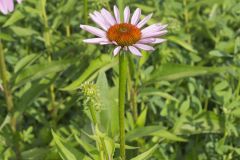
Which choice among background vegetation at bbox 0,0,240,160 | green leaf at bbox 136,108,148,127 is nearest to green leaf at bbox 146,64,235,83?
background vegetation at bbox 0,0,240,160

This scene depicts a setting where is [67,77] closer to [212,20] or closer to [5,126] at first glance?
[5,126]

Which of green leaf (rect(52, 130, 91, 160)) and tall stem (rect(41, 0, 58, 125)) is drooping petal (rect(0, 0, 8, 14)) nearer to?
green leaf (rect(52, 130, 91, 160))

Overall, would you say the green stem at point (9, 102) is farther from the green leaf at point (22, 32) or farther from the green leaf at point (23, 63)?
the green leaf at point (22, 32)

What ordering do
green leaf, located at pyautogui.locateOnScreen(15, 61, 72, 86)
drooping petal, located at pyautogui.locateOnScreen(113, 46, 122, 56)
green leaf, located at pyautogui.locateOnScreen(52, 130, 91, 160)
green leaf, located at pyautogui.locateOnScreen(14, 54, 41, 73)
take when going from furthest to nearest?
green leaf, located at pyautogui.locateOnScreen(14, 54, 41, 73)
green leaf, located at pyautogui.locateOnScreen(15, 61, 72, 86)
green leaf, located at pyautogui.locateOnScreen(52, 130, 91, 160)
drooping petal, located at pyautogui.locateOnScreen(113, 46, 122, 56)

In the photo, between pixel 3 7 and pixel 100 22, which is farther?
pixel 100 22

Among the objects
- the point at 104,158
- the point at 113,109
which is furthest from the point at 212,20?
the point at 104,158

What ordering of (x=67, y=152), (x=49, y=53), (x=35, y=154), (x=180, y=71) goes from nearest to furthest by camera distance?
(x=67, y=152) < (x=180, y=71) < (x=35, y=154) < (x=49, y=53)

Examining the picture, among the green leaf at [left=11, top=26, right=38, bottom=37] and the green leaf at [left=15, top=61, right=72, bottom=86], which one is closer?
the green leaf at [left=15, top=61, right=72, bottom=86]

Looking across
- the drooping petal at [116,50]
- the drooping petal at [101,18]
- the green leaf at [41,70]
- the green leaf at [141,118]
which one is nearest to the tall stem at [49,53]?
the green leaf at [41,70]

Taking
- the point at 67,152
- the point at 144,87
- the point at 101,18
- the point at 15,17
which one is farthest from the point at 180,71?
the point at 15,17

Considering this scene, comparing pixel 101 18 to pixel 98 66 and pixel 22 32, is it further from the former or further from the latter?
pixel 22 32
